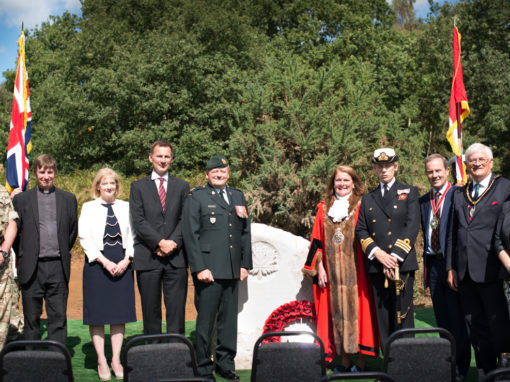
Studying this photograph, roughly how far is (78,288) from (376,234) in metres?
8.32

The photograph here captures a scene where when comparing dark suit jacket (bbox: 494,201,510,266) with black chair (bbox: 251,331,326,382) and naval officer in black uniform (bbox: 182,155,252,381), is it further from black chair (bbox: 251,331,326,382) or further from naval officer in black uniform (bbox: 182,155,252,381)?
naval officer in black uniform (bbox: 182,155,252,381)

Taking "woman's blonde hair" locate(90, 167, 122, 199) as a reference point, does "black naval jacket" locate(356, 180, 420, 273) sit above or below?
below

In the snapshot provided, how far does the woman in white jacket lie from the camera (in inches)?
173

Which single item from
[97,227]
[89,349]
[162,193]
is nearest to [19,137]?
[89,349]

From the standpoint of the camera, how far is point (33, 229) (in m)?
4.34

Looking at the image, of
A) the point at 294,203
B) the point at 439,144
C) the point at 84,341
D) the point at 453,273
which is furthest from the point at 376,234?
the point at 439,144

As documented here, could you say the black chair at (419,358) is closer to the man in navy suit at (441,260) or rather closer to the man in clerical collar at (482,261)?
the man in clerical collar at (482,261)

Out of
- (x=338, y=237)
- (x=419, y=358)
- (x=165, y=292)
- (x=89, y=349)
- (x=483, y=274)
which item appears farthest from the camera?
(x=89, y=349)

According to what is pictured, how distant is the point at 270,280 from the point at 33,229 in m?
2.11

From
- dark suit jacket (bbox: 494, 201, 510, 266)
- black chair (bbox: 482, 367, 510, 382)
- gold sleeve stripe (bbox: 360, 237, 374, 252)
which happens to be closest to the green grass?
gold sleeve stripe (bbox: 360, 237, 374, 252)

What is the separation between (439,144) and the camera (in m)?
21.4

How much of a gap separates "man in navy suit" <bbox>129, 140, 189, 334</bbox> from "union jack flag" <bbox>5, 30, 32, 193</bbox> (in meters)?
3.59

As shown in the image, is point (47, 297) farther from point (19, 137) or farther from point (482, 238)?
point (19, 137)

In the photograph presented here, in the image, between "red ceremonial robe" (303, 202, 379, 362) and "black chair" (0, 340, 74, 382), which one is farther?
"red ceremonial robe" (303, 202, 379, 362)
